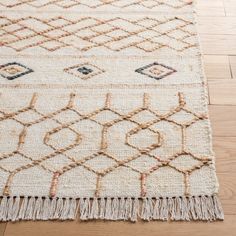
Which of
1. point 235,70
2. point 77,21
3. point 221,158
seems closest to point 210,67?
point 235,70

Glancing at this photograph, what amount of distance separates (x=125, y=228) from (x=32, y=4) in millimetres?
1068

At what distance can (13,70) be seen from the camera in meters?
1.31

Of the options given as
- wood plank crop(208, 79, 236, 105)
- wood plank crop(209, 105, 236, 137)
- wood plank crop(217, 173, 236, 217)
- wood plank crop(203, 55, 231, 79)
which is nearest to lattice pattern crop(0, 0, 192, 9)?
wood plank crop(203, 55, 231, 79)

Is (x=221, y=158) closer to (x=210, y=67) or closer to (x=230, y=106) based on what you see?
(x=230, y=106)

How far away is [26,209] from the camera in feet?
2.97

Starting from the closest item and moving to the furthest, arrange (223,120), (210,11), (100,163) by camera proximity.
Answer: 1. (100,163)
2. (223,120)
3. (210,11)

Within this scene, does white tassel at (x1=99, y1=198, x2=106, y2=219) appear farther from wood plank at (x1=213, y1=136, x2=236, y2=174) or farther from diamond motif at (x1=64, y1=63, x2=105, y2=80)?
diamond motif at (x1=64, y1=63, x2=105, y2=80)

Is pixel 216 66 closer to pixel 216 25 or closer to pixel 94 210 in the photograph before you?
pixel 216 25

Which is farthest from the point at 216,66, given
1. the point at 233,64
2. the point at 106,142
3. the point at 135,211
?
the point at 135,211

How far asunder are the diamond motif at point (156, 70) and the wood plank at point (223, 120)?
0.19 metres

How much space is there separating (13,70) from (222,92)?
25.2 inches

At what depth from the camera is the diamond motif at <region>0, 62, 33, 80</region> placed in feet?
4.23

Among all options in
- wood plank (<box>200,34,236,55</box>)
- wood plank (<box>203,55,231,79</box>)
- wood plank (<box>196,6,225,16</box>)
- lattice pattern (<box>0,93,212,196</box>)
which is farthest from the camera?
wood plank (<box>196,6,225,16</box>)

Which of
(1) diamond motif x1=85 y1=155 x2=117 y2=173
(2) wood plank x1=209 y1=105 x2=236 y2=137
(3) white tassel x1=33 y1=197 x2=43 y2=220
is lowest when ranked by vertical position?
(3) white tassel x1=33 y1=197 x2=43 y2=220
